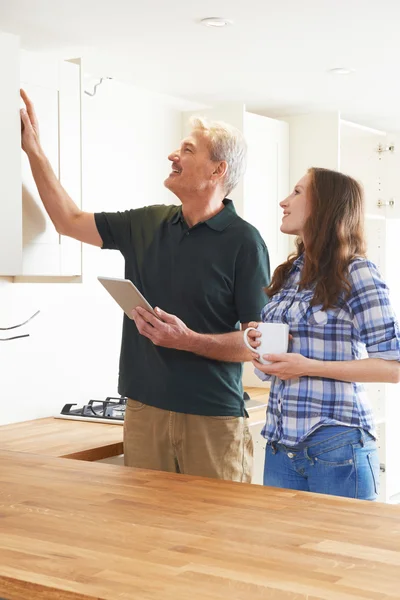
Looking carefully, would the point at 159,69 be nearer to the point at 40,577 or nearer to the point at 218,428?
the point at 218,428

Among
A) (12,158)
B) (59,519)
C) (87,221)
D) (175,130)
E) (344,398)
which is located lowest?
(59,519)

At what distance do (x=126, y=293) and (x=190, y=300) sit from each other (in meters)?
0.28

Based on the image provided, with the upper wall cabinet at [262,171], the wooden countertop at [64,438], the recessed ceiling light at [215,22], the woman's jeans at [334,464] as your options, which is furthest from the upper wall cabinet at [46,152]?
the upper wall cabinet at [262,171]

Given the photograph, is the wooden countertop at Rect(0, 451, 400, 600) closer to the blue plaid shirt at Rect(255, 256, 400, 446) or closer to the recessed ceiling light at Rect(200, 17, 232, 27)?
the blue plaid shirt at Rect(255, 256, 400, 446)

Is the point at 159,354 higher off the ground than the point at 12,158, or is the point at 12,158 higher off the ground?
the point at 12,158

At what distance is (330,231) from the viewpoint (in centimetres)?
233

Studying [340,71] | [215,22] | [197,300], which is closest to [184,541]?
[197,300]

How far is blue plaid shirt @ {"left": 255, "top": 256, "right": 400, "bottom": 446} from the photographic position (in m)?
2.21

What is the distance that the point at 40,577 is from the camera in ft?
4.49

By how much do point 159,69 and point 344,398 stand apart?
1812 millimetres

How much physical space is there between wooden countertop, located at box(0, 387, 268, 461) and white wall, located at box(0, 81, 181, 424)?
161 mm

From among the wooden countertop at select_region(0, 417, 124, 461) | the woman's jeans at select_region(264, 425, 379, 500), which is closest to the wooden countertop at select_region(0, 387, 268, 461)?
the wooden countertop at select_region(0, 417, 124, 461)

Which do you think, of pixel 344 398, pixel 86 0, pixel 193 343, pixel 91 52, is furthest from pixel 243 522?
pixel 91 52

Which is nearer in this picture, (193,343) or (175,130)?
(193,343)
